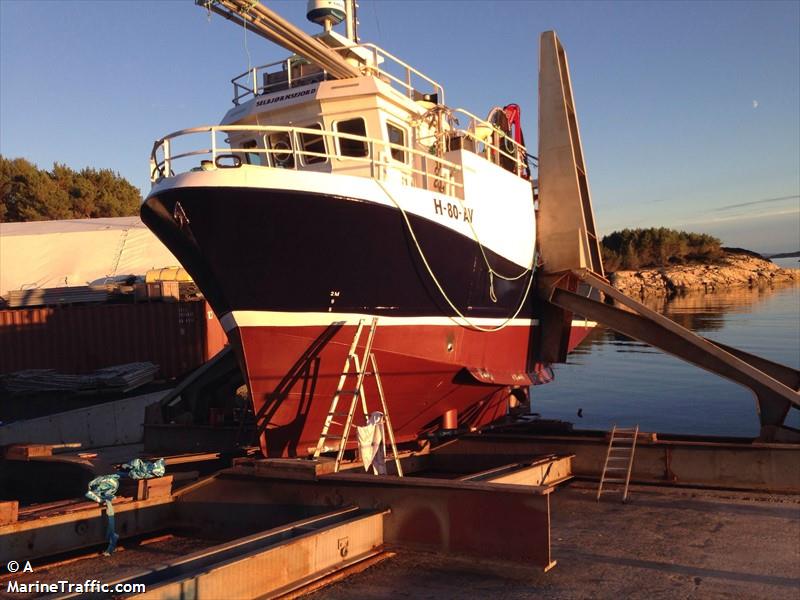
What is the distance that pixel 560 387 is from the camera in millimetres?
30406

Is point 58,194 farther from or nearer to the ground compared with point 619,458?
farther from the ground

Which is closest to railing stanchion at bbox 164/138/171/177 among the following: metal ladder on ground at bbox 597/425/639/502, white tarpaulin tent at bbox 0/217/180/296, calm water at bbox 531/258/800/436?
metal ladder on ground at bbox 597/425/639/502

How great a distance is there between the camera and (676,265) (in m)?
92.9

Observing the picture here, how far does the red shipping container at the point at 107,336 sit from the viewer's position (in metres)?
21.3

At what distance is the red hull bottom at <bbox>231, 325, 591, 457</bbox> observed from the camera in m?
9.66

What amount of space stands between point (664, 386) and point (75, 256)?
26.3 meters

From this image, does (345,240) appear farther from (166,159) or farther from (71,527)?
(71,527)

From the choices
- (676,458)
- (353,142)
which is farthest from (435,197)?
(676,458)

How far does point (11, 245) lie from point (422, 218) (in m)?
29.0

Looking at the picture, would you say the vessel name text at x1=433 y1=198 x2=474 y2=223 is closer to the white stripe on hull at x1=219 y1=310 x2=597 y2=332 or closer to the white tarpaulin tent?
the white stripe on hull at x1=219 y1=310 x2=597 y2=332

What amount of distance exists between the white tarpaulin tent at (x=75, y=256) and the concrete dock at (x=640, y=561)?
26227 millimetres

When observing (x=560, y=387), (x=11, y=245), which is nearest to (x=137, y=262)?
(x=11, y=245)

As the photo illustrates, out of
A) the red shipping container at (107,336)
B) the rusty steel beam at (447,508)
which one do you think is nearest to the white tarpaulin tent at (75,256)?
the red shipping container at (107,336)

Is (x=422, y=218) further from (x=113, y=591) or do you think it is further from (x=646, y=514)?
(x=113, y=591)
